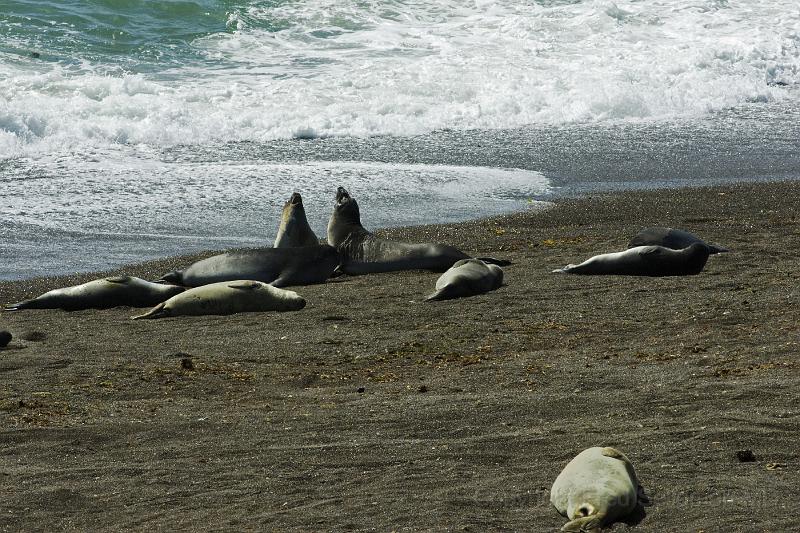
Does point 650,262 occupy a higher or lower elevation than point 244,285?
higher

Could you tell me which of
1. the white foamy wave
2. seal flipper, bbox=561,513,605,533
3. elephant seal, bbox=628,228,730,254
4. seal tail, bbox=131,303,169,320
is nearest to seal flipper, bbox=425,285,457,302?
seal tail, bbox=131,303,169,320

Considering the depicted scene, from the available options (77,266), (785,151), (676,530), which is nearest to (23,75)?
(77,266)

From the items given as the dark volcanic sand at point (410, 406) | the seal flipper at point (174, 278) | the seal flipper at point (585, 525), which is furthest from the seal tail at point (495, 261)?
the seal flipper at point (585, 525)

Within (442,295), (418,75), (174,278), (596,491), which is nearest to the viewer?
(596,491)

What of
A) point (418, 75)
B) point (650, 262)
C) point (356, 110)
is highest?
point (418, 75)

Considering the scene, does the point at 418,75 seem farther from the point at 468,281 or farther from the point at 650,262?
the point at 468,281

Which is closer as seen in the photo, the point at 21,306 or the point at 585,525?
the point at 585,525

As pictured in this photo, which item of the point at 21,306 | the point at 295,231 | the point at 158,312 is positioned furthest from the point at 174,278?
the point at 295,231

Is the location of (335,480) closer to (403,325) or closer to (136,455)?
(136,455)

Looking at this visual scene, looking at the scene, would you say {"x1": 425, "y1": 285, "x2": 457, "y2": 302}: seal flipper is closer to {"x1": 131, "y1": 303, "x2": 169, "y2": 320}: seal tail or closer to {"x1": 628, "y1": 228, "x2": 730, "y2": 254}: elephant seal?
{"x1": 131, "y1": 303, "x2": 169, "y2": 320}: seal tail

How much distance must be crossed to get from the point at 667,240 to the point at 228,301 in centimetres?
338

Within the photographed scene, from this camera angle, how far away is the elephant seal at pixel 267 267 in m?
8.77

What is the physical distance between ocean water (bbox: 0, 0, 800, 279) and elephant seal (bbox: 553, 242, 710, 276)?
10.0ft

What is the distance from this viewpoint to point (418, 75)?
20.0 meters
